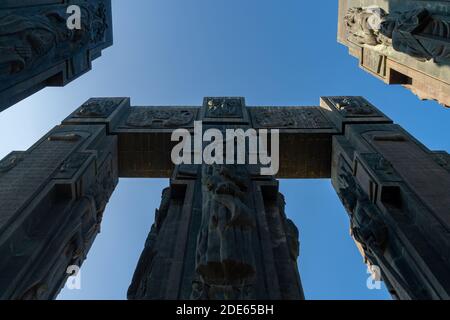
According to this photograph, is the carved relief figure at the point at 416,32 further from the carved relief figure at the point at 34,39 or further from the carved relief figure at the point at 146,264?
Result: the carved relief figure at the point at 34,39

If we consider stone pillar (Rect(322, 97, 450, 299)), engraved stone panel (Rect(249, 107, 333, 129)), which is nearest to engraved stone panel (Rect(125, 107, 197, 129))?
engraved stone panel (Rect(249, 107, 333, 129))

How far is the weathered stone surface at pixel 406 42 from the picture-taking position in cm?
827

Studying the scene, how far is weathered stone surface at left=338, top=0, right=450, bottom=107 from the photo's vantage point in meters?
8.27

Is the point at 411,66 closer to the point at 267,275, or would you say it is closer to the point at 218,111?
the point at 218,111

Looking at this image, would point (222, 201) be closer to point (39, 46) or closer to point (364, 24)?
point (39, 46)

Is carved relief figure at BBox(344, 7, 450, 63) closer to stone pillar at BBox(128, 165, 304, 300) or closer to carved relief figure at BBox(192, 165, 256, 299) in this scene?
stone pillar at BBox(128, 165, 304, 300)

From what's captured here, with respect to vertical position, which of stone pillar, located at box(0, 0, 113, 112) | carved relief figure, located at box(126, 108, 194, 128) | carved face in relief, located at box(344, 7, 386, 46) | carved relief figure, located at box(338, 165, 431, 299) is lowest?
carved relief figure, located at box(338, 165, 431, 299)

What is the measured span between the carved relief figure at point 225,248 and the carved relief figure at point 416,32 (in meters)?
5.95

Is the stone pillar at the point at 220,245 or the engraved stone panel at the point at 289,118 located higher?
the engraved stone panel at the point at 289,118

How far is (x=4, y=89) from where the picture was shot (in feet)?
23.4

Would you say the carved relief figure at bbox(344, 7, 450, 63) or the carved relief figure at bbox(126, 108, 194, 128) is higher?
the carved relief figure at bbox(344, 7, 450, 63)

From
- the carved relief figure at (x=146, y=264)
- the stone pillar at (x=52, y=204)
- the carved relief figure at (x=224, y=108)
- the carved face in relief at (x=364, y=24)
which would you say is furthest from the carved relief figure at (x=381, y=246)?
the carved face in relief at (x=364, y=24)

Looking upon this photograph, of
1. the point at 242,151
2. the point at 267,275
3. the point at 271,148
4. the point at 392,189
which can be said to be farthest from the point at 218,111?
the point at 267,275
